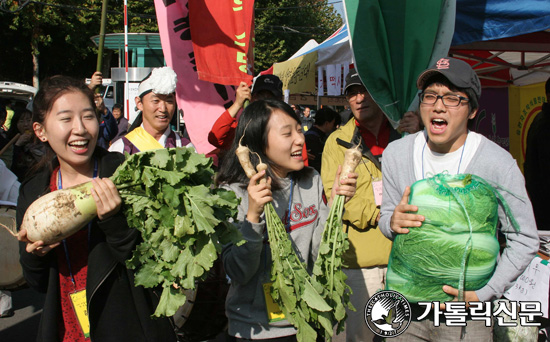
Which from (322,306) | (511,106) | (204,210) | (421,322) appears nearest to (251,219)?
(204,210)

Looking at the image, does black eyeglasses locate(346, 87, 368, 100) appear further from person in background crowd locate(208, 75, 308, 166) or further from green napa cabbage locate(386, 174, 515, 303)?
green napa cabbage locate(386, 174, 515, 303)

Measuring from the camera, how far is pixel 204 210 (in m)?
1.88

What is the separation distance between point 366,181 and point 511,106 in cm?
595

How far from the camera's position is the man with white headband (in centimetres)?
371

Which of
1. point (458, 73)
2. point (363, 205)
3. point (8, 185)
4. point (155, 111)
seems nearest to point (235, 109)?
point (155, 111)

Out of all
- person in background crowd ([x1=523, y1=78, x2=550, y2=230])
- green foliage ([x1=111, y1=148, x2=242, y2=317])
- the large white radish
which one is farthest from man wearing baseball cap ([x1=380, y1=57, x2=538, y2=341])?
person in background crowd ([x1=523, y1=78, x2=550, y2=230])

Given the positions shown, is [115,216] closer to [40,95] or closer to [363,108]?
[40,95]

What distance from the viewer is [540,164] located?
4.62m

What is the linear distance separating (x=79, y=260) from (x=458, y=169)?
6.22ft

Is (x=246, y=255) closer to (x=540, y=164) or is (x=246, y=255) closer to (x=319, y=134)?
(x=540, y=164)

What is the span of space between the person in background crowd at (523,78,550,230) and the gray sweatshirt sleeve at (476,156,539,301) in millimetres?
2622

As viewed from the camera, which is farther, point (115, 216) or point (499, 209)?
point (499, 209)

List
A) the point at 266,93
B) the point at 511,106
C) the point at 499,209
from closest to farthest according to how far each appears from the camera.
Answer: the point at 499,209 → the point at 266,93 → the point at 511,106

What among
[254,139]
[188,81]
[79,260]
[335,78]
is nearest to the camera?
[79,260]
